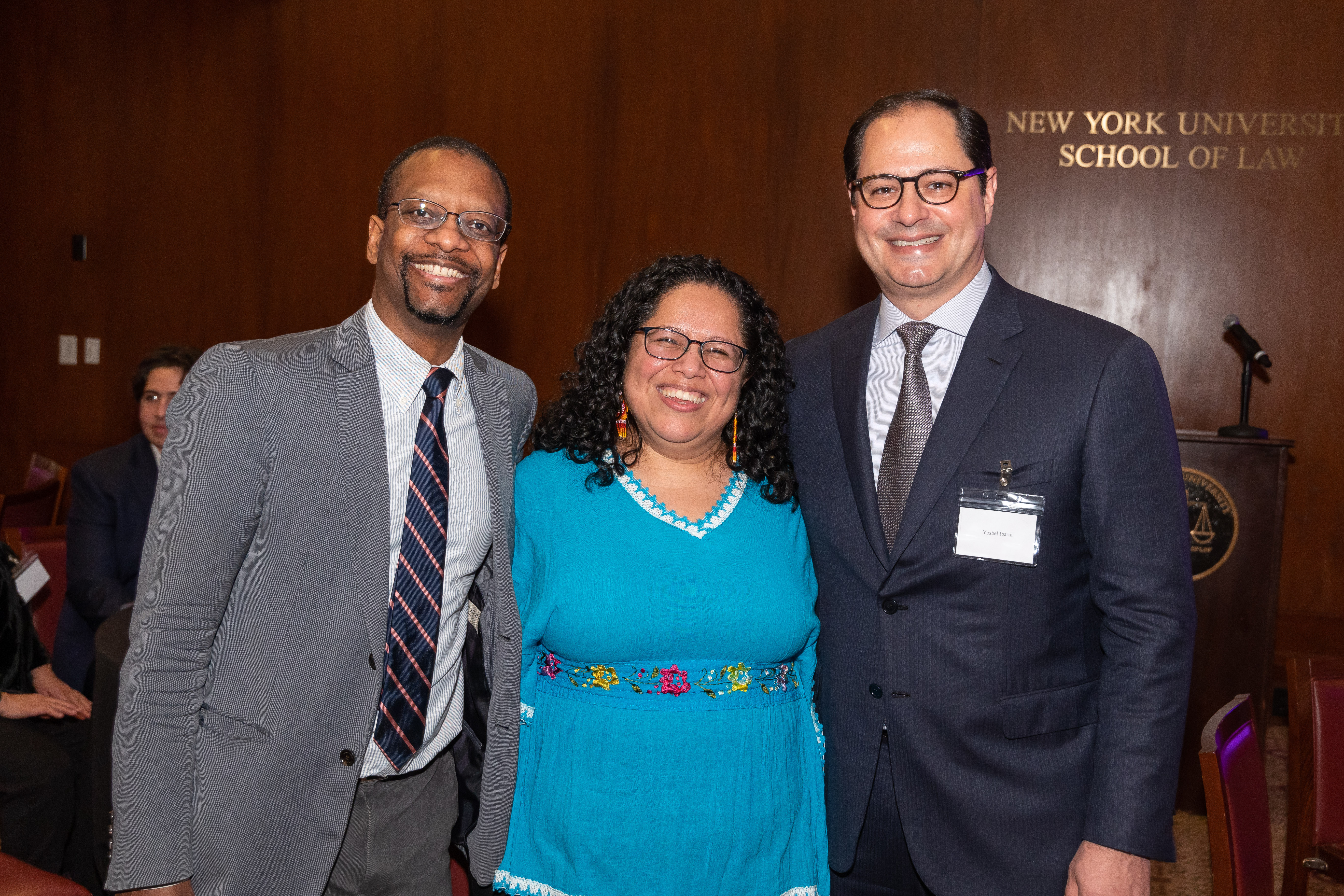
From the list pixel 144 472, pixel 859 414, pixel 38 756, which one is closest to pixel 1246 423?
pixel 859 414

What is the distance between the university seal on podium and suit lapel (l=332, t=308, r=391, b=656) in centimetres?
328

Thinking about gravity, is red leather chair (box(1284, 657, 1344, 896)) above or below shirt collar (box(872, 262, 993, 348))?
below

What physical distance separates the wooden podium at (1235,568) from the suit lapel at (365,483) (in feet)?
10.7

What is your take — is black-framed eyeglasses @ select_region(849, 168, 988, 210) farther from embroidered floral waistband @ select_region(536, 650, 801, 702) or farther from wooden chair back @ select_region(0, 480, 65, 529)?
wooden chair back @ select_region(0, 480, 65, 529)

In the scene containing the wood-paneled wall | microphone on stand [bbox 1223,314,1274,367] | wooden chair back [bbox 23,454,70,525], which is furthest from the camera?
the wood-paneled wall

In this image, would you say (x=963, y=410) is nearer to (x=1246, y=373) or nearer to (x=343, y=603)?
(x=343, y=603)

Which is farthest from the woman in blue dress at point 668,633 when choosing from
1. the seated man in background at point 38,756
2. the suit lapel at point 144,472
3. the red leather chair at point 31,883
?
the suit lapel at point 144,472

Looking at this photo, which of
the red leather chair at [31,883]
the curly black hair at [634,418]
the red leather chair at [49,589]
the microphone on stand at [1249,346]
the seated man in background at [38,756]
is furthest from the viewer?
the microphone on stand at [1249,346]

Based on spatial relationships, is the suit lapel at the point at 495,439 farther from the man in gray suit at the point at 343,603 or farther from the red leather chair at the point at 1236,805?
the red leather chair at the point at 1236,805

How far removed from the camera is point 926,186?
1.79m

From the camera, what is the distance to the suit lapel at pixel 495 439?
183cm

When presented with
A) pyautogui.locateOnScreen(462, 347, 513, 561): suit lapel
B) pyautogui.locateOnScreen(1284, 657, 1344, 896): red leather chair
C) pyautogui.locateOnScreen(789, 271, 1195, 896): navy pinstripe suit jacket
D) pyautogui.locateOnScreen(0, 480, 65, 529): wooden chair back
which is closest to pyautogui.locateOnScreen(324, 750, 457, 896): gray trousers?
pyautogui.locateOnScreen(462, 347, 513, 561): suit lapel

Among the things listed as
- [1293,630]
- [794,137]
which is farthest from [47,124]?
[1293,630]

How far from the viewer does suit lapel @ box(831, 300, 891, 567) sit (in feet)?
5.70
